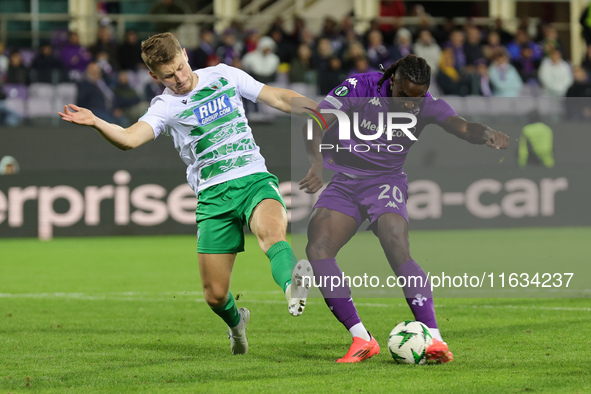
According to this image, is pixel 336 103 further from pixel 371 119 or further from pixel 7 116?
pixel 7 116

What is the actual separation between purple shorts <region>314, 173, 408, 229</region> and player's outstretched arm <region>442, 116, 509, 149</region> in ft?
1.51

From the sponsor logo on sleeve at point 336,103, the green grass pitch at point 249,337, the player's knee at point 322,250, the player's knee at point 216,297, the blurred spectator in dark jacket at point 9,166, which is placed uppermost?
the sponsor logo on sleeve at point 336,103

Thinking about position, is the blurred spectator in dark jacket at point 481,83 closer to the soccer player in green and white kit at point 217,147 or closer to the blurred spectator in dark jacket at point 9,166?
the blurred spectator in dark jacket at point 9,166

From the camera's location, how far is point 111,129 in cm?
505

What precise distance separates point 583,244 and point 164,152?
22.6 ft

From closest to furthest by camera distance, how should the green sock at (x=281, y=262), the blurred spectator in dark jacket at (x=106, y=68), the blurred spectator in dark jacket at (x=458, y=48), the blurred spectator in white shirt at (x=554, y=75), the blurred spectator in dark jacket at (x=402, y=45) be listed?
the green sock at (x=281, y=262) < the blurred spectator in dark jacket at (x=106, y=68) < the blurred spectator in dark jacket at (x=402, y=45) < the blurred spectator in white shirt at (x=554, y=75) < the blurred spectator in dark jacket at (x=458, y=48)

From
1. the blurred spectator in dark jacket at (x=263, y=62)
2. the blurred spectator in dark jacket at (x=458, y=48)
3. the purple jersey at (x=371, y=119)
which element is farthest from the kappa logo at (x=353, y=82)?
the blurred spectator in dark jacket at (x=458, y=48)

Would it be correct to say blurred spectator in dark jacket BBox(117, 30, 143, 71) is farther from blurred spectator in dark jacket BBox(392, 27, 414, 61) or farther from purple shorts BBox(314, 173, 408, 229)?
purple shorts BBox(314, 173, 408, 229)

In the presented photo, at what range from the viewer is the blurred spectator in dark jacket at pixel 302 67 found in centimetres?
1688

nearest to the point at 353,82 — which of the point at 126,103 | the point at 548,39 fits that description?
the point at 126,103

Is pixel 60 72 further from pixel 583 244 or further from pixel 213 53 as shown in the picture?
pixel 583 244

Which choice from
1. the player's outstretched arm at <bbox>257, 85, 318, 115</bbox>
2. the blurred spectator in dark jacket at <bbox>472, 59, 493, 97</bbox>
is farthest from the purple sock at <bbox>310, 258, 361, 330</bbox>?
the blurred spectator in dark jacket at <bbox>472, 59, 493, 97</bbox>

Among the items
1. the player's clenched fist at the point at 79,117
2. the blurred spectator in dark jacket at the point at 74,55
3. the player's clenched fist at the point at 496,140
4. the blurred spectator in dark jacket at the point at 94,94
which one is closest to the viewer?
the player's clenched fist at the point at 79,117

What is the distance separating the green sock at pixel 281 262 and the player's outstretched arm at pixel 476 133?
1305mm
